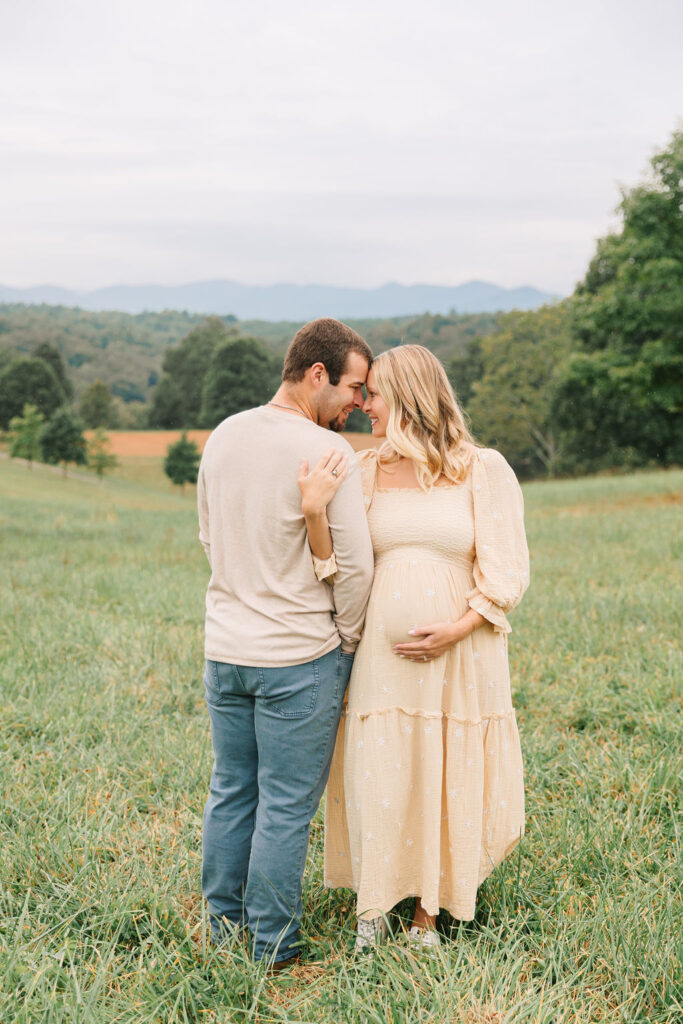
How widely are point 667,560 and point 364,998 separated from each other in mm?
8664

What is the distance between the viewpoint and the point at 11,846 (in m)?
3.38

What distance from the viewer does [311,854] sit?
355 cm

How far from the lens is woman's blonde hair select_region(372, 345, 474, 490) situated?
2.88 meters

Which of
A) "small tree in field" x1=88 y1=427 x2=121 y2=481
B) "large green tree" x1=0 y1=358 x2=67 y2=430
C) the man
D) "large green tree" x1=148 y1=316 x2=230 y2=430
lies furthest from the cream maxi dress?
"large green tree" x1=148 y1=316 x2=230 y2=430

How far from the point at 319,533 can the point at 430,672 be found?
67cm

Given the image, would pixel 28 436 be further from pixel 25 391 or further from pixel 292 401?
pixel 292 401

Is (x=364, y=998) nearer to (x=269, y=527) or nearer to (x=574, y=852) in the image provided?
(x=574, y=852)

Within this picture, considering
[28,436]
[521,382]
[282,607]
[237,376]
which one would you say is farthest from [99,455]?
[282,607]

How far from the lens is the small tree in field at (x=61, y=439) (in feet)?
173

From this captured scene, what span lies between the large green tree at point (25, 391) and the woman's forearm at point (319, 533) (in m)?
65.6

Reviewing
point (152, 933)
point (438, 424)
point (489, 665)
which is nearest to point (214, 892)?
point (152, 933)

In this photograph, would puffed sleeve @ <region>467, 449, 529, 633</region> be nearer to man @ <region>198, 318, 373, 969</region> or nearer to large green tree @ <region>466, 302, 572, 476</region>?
man @ <region>198, 318, 373, 969</region>

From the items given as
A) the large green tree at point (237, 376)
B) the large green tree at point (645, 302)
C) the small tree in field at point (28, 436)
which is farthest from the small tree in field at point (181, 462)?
the large green tree at point (645, 302)

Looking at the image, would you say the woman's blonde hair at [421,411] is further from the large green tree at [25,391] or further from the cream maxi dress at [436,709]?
the large green tree at [25,391]
